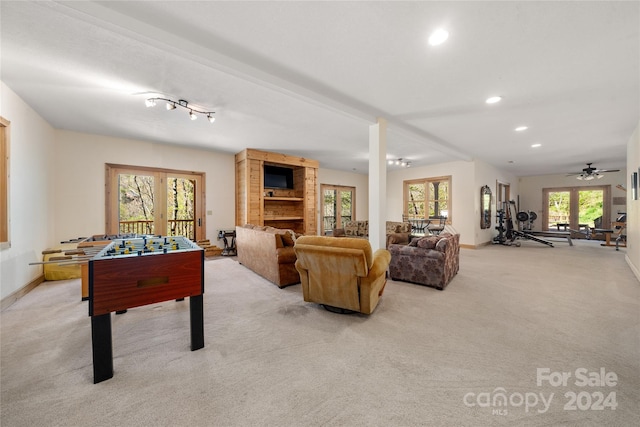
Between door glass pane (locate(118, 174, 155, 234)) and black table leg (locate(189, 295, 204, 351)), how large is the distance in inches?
175

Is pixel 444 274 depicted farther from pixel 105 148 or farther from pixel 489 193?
pixel 105 148

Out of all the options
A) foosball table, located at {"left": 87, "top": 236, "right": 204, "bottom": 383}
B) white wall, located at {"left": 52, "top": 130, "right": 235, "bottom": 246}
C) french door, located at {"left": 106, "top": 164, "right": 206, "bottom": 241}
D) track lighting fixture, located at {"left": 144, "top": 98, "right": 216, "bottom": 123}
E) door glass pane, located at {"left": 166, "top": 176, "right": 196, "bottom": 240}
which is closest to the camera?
foosball table, located at {"left": 87, "top": 236, "right": 204, "bottom": 383}

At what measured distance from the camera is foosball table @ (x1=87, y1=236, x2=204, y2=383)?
168 cm

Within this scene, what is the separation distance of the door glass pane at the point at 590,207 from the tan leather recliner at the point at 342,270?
12387 millimetres

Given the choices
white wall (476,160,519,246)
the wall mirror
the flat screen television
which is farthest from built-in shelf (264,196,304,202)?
the wall mirror

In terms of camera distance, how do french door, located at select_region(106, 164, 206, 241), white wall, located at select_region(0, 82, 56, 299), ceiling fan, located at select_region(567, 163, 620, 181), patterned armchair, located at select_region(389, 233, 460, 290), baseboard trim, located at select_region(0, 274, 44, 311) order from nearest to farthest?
baseboard trim, located at select_region(0, 274, 44, 311)
white wall, located at select_region(0, 82, 56, 299)
patterned armchair, located at select_region(389, 233, 460, 290)
french door, located at select_region(106, 164, 206, 241)
ceiling fan, located at select_region(567, 163, 620, 181)

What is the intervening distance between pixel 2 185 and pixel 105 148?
236 centimetres

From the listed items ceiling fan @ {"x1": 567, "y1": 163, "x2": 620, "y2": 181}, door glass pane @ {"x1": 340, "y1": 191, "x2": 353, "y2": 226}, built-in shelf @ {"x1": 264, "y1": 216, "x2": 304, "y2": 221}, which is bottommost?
built-in shelf @ {"x1": 264, "y1": 216, "x2": 304, "y2": 221}

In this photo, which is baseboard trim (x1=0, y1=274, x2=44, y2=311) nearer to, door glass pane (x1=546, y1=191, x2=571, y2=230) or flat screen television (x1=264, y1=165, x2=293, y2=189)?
flat screen television (x1=264, y1=165, x2=293, y2=189)

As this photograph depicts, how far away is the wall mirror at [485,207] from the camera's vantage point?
7598 millimetres

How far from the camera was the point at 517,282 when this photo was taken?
388 centimetres

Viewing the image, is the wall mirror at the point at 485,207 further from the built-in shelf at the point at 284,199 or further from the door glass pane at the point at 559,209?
the built-in shelf at the point at 284,199

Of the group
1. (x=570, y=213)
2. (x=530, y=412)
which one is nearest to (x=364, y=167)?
A: (x=530, y=412)

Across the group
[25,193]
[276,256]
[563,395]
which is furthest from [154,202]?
[563,395]
